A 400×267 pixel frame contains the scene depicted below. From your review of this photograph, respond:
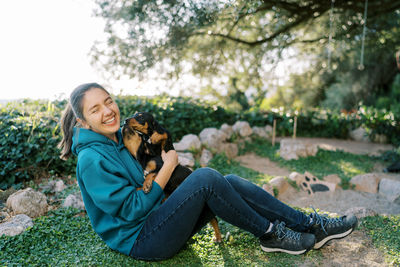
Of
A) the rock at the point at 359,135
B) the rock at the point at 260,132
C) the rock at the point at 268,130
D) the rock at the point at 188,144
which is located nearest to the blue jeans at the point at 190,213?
the rock at the point at 188,144

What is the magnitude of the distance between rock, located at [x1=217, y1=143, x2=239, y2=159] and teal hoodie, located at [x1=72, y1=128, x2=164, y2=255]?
3719 millimetres

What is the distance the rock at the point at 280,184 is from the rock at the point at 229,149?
1563 millimetres

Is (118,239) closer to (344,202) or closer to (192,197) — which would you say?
(192,197)

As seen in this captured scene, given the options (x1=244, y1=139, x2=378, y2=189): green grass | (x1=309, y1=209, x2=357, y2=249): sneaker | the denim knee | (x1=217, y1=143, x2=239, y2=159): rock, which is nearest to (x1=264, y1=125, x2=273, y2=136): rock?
(x1=244, y1=139, x2=378, y2=189): green grass

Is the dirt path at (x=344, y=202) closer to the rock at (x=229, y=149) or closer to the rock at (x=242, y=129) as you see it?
the rock at (x=229, y=149)

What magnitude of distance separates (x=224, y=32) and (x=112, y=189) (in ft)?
18.6

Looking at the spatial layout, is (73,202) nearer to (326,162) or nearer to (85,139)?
(85,139)

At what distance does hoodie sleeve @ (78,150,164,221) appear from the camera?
2045 millimetres

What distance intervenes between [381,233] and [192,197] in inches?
77.2

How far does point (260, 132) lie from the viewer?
7652 millimetres

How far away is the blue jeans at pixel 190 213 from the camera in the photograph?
7.18 ft

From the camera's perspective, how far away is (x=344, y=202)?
4422 millimetres

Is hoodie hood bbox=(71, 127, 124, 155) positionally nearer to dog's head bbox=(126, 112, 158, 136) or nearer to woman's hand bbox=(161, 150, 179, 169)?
dog's head bbox=(126, 112, 158, 136)

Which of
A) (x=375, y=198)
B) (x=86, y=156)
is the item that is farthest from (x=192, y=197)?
(x=375, y=198)
